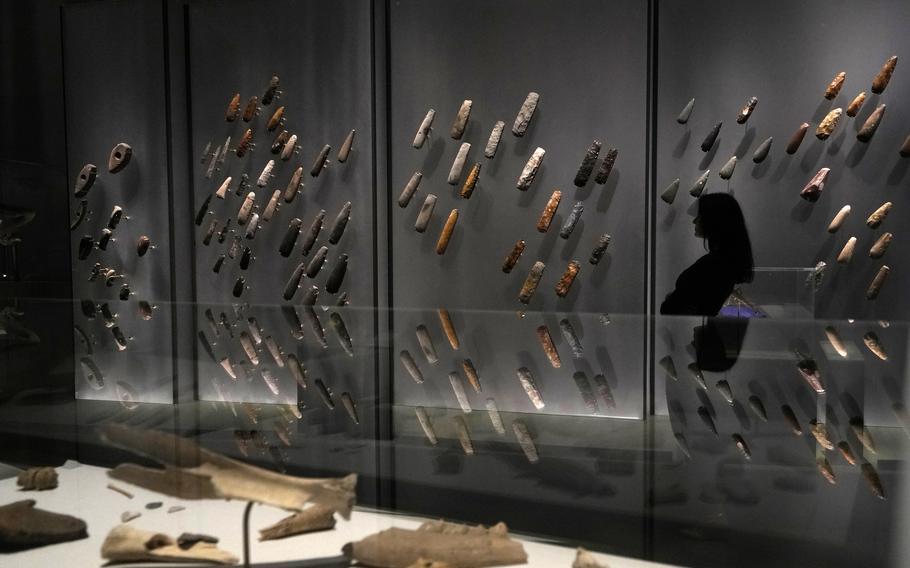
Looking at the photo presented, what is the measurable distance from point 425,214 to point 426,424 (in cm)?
405

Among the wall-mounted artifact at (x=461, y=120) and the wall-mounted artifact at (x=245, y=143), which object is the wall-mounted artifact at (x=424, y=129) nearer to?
the wall-mounted artifact at (x=461, y=120)

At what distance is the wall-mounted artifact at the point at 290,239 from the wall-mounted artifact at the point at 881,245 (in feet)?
12.0

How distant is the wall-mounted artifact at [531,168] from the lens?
487 cm

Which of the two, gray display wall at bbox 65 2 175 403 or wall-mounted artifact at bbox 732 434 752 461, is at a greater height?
gray display wall at bbox 65 2 175 403

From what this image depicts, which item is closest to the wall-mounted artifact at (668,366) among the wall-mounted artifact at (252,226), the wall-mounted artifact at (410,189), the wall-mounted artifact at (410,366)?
the wall-mounted artifact at (410,366)

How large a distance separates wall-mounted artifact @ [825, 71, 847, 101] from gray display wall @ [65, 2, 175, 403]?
177 inches

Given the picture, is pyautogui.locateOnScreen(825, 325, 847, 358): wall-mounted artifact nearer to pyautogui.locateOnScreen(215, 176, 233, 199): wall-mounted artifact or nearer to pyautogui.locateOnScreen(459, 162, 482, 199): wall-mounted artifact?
Answer: pyautogui.locateOnScreen(459, 162, 482, 199): wall-mounted artifact

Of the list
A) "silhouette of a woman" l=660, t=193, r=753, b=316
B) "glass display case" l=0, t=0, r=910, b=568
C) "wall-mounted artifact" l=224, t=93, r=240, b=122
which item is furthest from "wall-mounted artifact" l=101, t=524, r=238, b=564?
"wall-mounted artifact" l=224, t=93, r=240, b=122

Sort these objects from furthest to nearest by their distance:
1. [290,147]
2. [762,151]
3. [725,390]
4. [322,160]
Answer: [290,147] < [322,160] < [762,151] < [725,390]

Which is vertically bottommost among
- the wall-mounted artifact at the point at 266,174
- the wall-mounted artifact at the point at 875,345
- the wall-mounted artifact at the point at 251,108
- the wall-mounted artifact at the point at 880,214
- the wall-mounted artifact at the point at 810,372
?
the wall-mounted artifact at the point at 810,372

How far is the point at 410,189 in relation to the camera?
5.11 m

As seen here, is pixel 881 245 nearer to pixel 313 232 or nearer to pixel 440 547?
pixel 313 232

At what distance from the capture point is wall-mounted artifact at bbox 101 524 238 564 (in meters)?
0.77

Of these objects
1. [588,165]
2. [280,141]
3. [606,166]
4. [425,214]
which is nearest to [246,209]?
[280,141]
